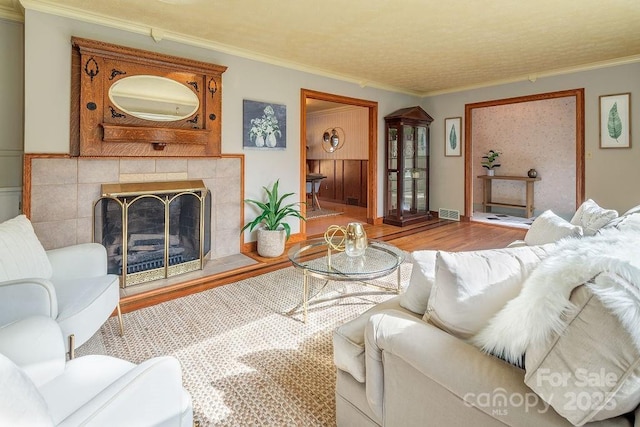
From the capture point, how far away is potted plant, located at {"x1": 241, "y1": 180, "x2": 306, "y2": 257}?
4.04 metres

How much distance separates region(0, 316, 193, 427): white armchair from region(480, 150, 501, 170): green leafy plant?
7.90 meters

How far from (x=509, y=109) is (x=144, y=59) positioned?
720 centimetres

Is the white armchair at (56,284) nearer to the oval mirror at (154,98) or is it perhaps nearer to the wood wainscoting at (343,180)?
the oval mirror at (154,98)

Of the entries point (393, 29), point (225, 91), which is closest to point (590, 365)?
point (393, 29)

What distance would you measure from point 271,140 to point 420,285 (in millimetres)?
3430

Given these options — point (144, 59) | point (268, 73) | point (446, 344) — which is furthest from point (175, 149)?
point (446, 344)

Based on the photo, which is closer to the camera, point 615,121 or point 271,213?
point 271,213

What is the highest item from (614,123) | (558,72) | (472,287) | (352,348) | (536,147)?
(558,72)

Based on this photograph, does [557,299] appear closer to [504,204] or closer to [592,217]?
[592,217]

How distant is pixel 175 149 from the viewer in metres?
3.53

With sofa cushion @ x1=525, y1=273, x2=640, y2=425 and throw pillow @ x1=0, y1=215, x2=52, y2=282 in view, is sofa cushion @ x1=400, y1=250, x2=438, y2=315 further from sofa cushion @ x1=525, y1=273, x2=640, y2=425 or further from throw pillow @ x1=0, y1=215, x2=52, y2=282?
throw pillow @ x1=0, y1=215, x2=52, y2=282

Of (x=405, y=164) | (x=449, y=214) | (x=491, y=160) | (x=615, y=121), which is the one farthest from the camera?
(x=491, y=160)

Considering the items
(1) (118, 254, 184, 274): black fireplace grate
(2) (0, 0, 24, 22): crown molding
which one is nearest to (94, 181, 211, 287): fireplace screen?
(1) (118, 254, 184, 274): black fireplace grate

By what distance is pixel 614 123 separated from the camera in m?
4.62
